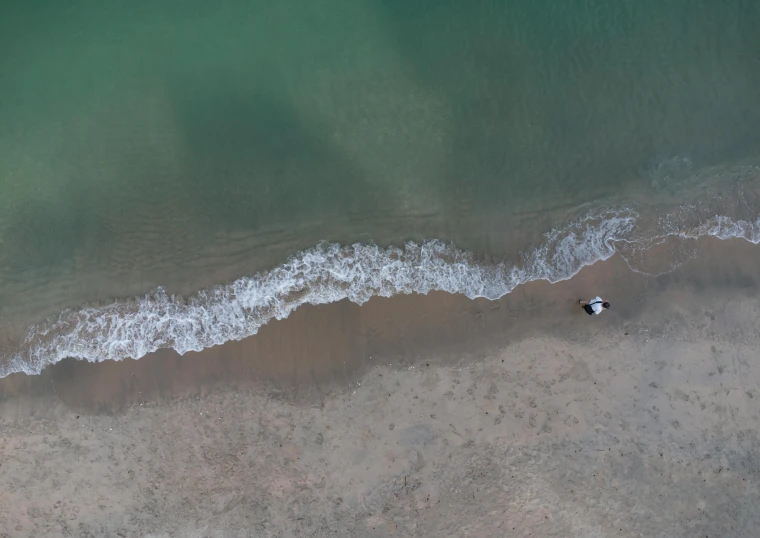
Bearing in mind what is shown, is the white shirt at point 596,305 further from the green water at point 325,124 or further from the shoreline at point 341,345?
the green water at point 325,124

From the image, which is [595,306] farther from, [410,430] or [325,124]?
[325,124]

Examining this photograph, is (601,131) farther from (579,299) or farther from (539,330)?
(539,330)

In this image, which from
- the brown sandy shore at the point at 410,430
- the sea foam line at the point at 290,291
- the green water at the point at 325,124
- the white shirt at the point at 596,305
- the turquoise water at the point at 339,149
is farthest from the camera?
the green water at the point at 325,124

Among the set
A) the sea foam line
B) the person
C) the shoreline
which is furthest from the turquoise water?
the person

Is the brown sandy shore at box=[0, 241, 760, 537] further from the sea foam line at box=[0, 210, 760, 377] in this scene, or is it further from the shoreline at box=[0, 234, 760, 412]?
the sea foam line at box=[0, 210, 760, 377]

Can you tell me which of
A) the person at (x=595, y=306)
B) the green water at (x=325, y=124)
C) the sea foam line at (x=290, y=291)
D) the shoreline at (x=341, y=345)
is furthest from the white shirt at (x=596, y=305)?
the green water at (x=325, y=124)

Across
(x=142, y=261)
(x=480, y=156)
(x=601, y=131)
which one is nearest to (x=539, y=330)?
(x=480, y=156)
